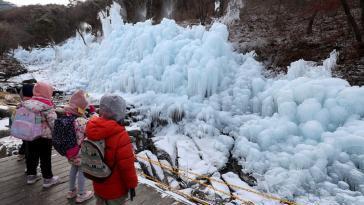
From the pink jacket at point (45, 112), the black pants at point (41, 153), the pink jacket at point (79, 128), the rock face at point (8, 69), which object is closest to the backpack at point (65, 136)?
the pink jacket at point (79, 128)

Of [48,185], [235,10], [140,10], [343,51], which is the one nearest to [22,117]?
[48,185]

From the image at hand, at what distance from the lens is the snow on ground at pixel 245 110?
6.31m

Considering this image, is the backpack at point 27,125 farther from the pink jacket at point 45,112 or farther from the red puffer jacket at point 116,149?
the red puffer jacket at point 116,149

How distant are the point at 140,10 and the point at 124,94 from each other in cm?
1581

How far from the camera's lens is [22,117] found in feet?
12.8

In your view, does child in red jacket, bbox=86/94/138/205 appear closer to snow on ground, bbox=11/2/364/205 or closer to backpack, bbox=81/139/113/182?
backpack, bbox=81/139/113/182

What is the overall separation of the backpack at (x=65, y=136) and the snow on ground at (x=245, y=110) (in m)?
3.77

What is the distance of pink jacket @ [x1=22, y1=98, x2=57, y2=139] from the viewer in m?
3.86

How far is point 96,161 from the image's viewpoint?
2723mm

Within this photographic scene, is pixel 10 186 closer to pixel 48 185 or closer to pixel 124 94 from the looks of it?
pixel 48 185

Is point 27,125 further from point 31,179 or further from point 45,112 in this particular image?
point 31,179

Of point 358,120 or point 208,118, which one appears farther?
point 208,118

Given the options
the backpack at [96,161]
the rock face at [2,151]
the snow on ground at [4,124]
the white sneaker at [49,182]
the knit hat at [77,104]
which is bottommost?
the rock face at [2,151]

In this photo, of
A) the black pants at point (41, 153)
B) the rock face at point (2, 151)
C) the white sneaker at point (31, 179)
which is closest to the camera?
the black pants at point (41, 153)
